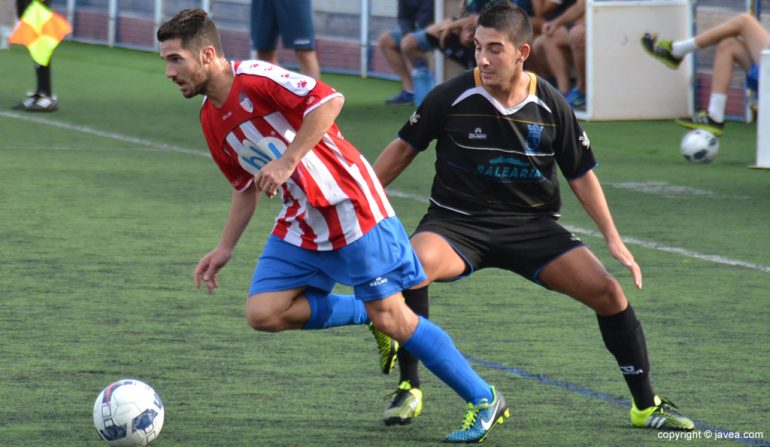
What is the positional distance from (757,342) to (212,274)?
2468 millimetres

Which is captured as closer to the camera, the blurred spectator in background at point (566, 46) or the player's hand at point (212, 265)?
the player's hand at point (212, 265)

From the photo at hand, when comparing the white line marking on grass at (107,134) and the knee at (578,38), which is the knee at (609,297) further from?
→ the knee at (578,38)

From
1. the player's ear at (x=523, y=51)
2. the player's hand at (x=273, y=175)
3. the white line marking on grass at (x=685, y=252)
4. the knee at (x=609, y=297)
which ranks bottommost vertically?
the white line marking on grass at (x=685, y=252)

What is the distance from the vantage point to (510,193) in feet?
17.8

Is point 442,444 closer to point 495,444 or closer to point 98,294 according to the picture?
point 495,444

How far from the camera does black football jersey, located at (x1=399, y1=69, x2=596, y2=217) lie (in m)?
5.36

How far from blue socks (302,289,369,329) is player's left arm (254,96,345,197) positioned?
1.87 feet

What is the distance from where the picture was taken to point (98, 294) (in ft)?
24.1

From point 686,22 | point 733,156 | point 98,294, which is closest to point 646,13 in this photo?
point 686,22

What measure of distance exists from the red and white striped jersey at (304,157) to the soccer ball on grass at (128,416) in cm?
71

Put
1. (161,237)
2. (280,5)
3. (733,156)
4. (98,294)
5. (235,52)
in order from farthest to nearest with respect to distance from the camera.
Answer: (235,52), (280,5), (733,156), (161,237), (98,294)

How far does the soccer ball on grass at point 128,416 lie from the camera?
4.83m

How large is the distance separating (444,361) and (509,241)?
0.61 metres

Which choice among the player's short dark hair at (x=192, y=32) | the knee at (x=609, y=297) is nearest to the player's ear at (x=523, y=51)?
the knee at (x=609, y=297)
